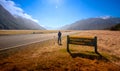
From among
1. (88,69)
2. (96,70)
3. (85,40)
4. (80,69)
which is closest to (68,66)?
(80,69)

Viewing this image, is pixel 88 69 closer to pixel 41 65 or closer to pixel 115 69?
pixel 115 69

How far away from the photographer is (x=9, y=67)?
20.1ft

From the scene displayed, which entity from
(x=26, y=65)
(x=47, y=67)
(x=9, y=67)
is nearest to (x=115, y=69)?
(x=47, y=67)

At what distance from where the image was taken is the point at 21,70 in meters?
5.75

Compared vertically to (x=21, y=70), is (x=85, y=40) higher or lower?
higher

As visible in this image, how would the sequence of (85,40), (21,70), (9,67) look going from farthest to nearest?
(85,40) < (9,67) < (21,70)

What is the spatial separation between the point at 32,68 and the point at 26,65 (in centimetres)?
60

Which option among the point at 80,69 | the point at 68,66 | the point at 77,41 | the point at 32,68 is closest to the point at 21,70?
the point at 32,68

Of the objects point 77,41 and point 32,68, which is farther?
point 77,41

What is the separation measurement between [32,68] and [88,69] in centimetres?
294

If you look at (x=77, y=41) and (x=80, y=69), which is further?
(x=77, y=41)

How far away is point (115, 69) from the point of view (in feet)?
20.4

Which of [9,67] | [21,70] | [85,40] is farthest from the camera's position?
[85,40]

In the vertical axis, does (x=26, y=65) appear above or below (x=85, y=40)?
below
